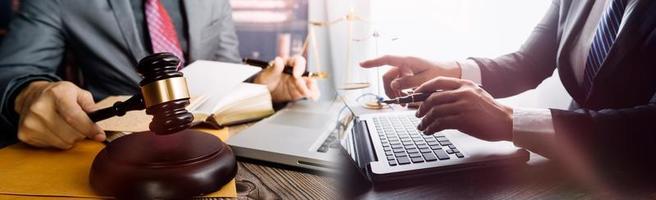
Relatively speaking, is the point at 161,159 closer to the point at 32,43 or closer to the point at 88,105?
the point at 88,105

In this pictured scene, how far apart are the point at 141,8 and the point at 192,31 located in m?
0.11

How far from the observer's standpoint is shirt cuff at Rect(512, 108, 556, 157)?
0.34 meters

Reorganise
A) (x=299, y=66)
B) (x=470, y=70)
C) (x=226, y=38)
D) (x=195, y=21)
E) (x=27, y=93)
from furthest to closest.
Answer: (x=226, y=38)
(x=195, y=21)
(x=299, y=66)
(x=27, y=93)
(x=470, y=70)

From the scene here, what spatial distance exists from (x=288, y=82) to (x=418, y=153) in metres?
0.41

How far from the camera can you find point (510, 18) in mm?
385

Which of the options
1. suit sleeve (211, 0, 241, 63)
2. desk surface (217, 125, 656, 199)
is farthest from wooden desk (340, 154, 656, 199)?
suit sleeve (211, 0, 241, 63)

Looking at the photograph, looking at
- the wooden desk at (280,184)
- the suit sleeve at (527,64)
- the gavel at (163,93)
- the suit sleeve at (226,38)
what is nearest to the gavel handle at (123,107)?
the gavel at (163,93)

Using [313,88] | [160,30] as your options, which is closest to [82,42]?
[160,30]

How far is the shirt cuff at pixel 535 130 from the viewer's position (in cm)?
34

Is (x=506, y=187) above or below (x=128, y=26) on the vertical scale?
below

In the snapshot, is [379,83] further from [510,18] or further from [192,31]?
[192,31]

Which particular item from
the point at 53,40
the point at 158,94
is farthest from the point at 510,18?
the point at 53,40

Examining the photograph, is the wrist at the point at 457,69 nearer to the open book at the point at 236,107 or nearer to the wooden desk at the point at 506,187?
the wooden desk at the point at 506,187

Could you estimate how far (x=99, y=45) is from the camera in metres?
0.75
